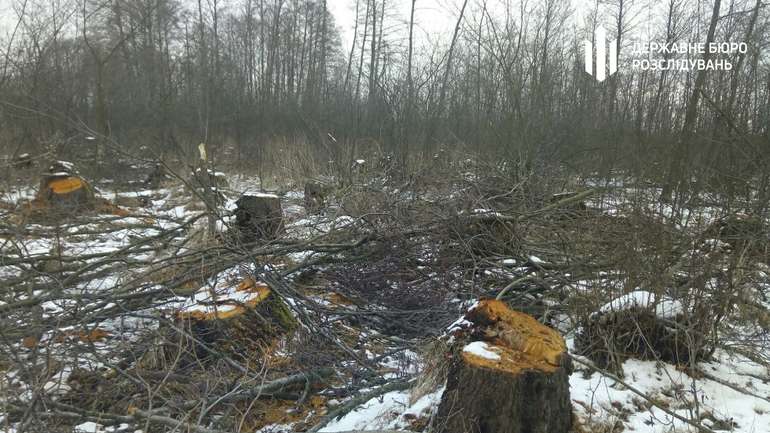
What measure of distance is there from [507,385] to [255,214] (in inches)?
135

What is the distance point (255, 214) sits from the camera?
4480 mm

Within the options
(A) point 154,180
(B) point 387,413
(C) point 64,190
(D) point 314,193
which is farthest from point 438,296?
(A) point 154,180

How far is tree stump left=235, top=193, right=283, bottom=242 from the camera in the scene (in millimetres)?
4402

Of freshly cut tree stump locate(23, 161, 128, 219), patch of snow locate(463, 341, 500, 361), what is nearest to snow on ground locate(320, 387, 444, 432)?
patch of snow locate(463, 341, 500, 361)

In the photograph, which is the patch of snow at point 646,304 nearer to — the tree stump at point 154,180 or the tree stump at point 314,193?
the tree stump at point 314,193

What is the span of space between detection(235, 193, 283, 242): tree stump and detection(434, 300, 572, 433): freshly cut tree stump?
3.00 meters

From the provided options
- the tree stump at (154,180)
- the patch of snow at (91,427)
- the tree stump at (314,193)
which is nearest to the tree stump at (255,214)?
the tree stump at (314,193)

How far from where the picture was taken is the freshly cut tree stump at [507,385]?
169 cm

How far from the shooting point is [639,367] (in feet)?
8.31

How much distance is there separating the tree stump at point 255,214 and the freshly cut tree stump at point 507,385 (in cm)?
300

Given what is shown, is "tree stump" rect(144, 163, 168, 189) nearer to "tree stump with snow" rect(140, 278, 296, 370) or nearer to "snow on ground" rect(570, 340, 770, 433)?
"tree stump with snow" rect(140, 278, 296, 370)

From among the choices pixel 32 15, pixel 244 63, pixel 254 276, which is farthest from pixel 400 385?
pixel 244 63

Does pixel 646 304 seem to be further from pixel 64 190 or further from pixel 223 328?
pixel 64 190

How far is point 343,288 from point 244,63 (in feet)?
64.3
